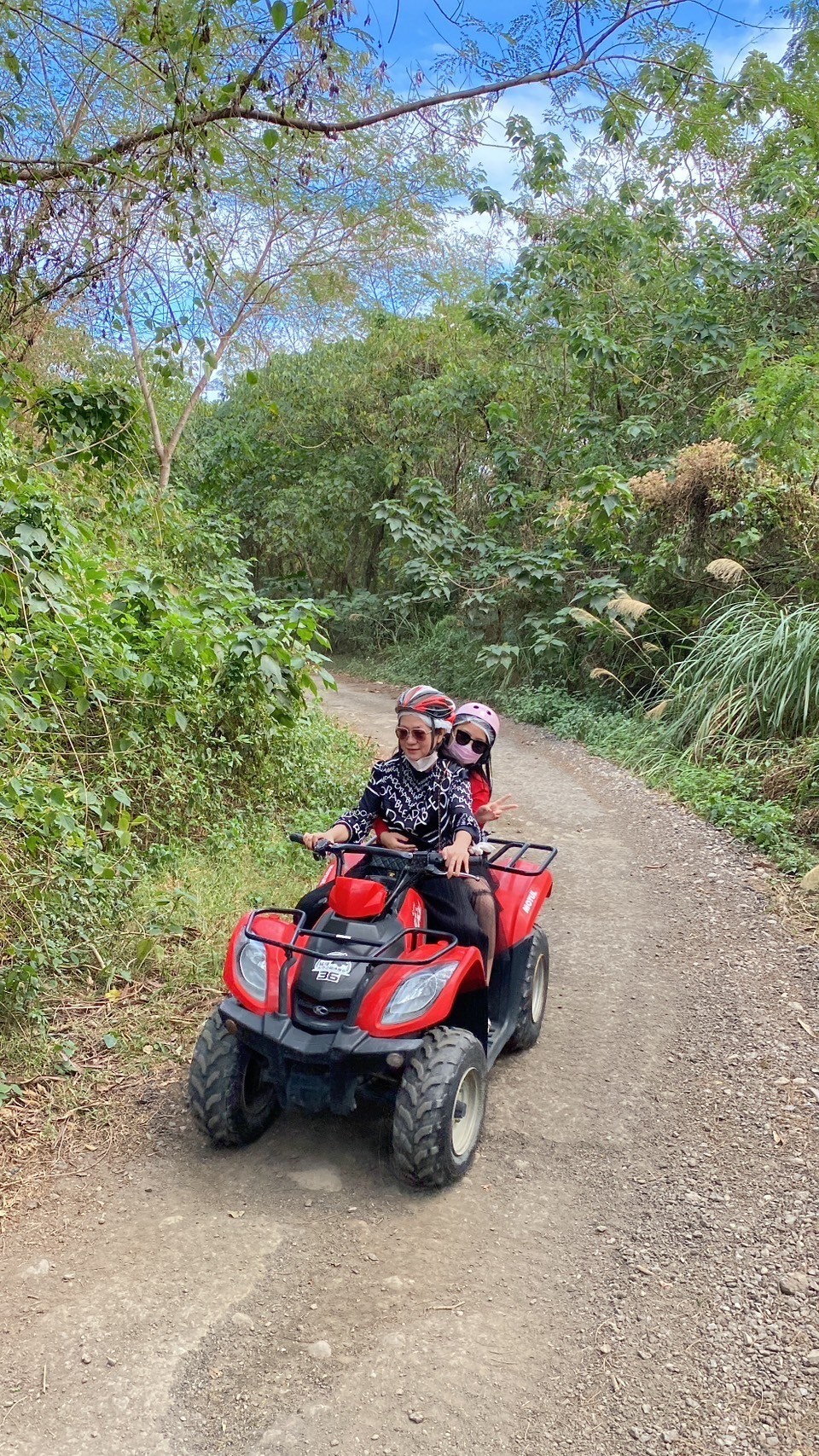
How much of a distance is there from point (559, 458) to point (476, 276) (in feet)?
20.7

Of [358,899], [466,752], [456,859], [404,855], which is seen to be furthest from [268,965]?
[466,752]

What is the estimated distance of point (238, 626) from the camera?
6.59 metres

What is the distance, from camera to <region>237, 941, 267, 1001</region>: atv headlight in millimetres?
3209

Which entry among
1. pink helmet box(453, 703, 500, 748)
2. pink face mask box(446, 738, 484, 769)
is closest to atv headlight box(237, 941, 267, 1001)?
pink face mask box(446, 738, 484, 769)

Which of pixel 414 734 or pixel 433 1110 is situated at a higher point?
pixel 414 734

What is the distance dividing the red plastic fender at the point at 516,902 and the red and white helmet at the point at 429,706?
66 centimetres

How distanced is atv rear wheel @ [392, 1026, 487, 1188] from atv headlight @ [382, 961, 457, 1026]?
0.39 ft

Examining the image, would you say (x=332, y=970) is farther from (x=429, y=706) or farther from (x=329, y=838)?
(x=429, y=706)

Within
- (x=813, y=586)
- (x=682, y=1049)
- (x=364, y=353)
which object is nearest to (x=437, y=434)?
(x=364, y=353)

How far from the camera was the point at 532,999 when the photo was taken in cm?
415

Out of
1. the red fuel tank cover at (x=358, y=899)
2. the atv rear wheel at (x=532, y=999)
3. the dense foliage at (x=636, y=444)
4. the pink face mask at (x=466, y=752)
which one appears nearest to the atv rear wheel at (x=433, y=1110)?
the red fuel tank cover at (x=358, y=899)

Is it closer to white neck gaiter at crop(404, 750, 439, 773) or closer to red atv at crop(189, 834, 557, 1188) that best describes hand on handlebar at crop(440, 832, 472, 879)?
red atv at crop(189, 834, 557, 1188)

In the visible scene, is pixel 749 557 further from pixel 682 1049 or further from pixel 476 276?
pixel 476 276

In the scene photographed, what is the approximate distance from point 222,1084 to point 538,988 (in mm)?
1583
